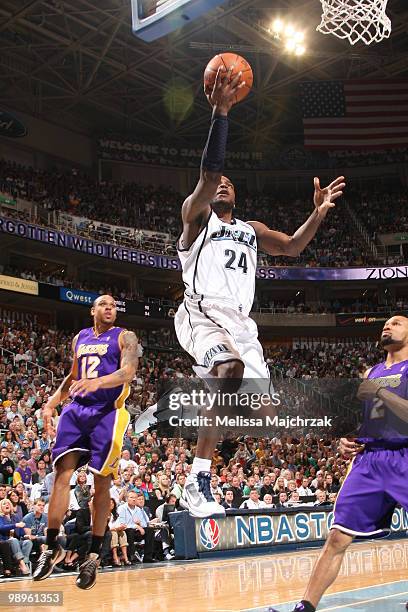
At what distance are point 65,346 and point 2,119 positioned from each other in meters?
10.0

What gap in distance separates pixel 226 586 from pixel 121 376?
4872 millimetres

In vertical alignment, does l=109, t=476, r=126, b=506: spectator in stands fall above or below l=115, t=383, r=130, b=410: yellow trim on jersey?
below

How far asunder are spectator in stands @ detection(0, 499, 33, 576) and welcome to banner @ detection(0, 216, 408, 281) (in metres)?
14.6

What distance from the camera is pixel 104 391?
5.40m

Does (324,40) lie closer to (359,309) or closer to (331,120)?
(331,120)

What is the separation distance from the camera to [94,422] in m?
5.36

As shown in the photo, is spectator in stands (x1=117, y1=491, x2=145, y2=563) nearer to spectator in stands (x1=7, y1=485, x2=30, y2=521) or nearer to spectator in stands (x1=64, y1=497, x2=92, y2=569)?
spectator in stands (x1=64, y1=497, x2=92, y2=569)

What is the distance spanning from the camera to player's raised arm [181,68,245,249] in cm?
361

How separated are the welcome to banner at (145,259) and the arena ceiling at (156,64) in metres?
6.43

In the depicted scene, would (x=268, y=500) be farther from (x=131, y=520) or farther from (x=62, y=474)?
(x=62, y=474)

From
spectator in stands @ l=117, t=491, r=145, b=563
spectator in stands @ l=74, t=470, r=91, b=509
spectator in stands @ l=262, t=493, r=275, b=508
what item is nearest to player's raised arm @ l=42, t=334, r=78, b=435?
spectator in stands @ l=74, t=470, r=91, b=509

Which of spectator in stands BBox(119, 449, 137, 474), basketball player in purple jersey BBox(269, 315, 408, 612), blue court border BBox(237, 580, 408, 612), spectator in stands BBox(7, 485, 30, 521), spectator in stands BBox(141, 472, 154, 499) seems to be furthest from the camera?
spectator in stands BBox(141, 472, 154, 499)

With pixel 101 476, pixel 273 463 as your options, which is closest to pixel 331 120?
pixel 273 463

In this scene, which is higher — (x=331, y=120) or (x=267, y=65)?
(x=267, y=65)
